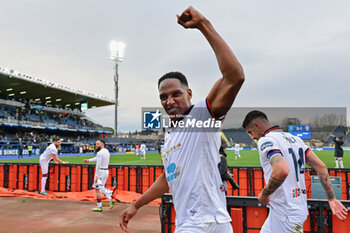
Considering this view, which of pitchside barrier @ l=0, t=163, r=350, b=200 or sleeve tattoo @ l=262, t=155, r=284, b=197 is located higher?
sleeve tattoo @ l=262, t=155, r=284, b=197

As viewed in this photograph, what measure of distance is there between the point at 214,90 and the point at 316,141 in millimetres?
69059

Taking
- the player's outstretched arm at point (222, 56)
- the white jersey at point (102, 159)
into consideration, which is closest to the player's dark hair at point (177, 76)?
the player's outstretched arm at point (222, 56)

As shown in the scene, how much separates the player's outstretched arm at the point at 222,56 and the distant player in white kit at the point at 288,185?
4.91ft

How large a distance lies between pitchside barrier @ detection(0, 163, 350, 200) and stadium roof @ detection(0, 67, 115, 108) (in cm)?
3018

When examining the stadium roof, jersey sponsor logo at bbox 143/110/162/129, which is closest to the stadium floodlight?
the stadium roof

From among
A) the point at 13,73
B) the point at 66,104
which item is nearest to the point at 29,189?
the point at 13,73

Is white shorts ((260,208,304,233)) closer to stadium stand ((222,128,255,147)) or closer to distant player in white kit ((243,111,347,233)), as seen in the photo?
distant player in white kit ((243,111,347,233))

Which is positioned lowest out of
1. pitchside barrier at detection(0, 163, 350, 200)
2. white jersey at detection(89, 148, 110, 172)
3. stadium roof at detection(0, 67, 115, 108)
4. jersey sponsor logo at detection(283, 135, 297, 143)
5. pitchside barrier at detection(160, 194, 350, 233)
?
pitchside barrier at detection(0, 163, 350, 200)

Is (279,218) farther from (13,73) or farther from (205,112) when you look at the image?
(13,73)

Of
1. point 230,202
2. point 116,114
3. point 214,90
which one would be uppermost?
point 116,114

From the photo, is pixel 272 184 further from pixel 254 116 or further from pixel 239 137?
pixel 239 137

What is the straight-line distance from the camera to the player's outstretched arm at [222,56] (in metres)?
1.51

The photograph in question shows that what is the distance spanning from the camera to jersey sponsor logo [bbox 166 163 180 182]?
76.3 inches

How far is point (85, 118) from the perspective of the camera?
6456 cm
